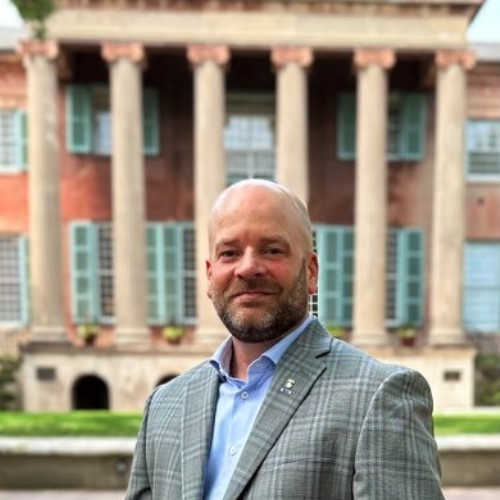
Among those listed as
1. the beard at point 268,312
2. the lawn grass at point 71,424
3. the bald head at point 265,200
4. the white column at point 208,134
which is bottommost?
the lawn grass at point 71,424

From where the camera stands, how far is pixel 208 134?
13562mm

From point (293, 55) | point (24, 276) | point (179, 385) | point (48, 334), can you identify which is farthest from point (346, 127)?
point (179, 385)

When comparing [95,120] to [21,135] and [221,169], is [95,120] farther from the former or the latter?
[221,169]

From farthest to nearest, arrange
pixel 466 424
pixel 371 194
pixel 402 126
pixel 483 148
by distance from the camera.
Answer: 1. pixel 483 148
2. pixel 402 126
3. pixel 371 194
4. pixel 466 424

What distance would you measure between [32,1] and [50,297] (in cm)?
747

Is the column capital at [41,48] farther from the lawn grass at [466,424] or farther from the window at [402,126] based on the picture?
the lawn grass at [466,424]

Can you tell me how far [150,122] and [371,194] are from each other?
669 cm

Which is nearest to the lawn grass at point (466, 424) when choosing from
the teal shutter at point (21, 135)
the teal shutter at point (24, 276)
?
the teal shutter at point (24, 276)

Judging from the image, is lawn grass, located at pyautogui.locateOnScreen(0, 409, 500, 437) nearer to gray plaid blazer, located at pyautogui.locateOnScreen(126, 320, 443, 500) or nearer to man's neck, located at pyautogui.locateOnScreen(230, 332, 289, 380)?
man's neck, located at pyautogui.locateOnScreen(230, 332, 289, 380)

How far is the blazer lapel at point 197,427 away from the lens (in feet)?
5.18

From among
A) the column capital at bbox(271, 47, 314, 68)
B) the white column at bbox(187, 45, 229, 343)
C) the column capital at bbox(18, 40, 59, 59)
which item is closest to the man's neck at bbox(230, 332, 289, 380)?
the white column at bbox(187, 45, 229, 343)

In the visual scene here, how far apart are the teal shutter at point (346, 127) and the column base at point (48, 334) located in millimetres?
9282

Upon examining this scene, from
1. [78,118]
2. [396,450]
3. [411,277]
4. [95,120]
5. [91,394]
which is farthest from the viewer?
[411,277]

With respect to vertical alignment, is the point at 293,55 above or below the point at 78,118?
above
